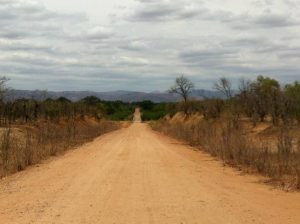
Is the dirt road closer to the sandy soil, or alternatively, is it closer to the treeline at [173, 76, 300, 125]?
the sandy soil

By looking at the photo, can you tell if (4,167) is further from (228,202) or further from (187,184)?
(228,202)

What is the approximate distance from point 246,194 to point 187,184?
212 cm

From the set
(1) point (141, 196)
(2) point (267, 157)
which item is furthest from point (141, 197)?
(2) point (267, 157)

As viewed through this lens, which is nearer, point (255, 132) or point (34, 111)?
point (255, 132)

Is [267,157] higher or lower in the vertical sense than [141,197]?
higher

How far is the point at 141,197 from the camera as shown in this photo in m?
11.8

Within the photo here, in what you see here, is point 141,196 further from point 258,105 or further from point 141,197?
point 258,105

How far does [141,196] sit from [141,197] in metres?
0.15

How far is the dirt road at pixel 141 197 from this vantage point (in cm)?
954

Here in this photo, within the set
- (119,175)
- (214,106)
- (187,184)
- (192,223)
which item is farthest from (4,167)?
(214,106)

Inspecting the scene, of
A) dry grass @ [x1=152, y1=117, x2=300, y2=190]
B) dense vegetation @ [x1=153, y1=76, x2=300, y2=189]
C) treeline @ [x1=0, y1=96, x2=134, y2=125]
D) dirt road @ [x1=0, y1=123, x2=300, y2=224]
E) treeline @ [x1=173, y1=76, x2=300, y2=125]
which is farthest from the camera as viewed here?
treeline @ [x1=0, y1=96, x2=134, y2=125]

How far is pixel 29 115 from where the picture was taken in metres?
52.1

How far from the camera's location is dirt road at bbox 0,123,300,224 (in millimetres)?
9539

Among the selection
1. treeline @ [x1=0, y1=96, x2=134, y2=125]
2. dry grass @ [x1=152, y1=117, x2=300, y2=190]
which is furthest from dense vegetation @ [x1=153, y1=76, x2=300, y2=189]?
treeline @ [x1=0, y1=96, x2=134, y2=125]
